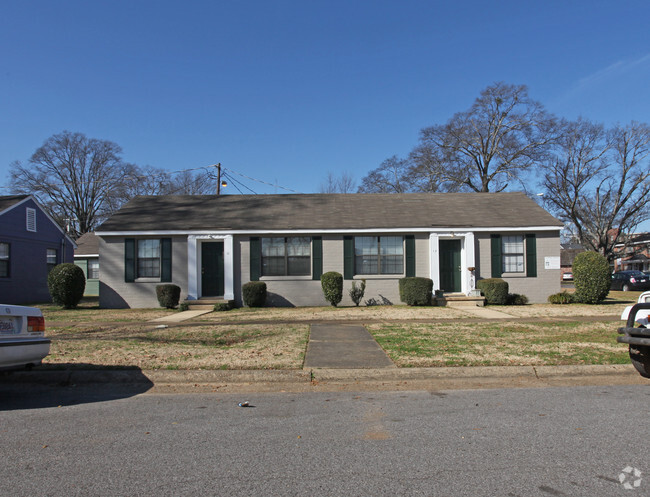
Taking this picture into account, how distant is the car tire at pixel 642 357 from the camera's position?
502 centimetres

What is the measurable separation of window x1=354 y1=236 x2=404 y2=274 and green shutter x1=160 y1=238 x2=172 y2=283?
697 cm

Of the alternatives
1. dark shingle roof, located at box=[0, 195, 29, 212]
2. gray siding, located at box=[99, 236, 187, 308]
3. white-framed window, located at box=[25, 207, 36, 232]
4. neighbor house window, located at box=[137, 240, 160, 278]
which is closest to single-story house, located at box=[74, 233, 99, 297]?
white-framed window, located at box=[25, 207, 36, 232]

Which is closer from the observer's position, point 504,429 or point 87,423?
point 504,429

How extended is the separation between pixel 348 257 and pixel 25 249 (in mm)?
15958

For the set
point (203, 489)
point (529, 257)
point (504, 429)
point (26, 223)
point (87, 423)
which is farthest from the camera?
point (26, 223)

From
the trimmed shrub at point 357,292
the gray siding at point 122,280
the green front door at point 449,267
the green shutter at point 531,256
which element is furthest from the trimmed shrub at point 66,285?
the green shutter at point 531,256

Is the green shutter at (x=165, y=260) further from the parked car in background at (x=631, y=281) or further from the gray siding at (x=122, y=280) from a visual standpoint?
the parked car in background at (x=631, y=281)

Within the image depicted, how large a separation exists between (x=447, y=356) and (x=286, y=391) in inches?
107

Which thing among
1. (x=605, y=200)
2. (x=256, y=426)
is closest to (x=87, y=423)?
(x=256, y=426)

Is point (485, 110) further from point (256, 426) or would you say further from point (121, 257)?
point (256, 426)

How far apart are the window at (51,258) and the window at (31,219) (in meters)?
1.77

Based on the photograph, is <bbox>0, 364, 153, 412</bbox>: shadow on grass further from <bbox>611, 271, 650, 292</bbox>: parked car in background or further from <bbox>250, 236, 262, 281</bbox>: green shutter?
<bbox>611, 271, 650, 292</bbox>: parked car in background

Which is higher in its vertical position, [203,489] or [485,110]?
[485,110]

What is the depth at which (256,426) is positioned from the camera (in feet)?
15.2
